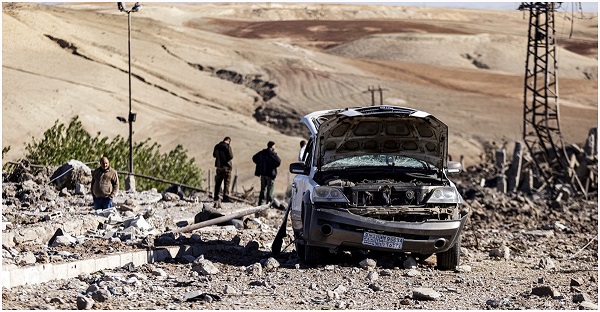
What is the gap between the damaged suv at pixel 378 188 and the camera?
47.8 ft

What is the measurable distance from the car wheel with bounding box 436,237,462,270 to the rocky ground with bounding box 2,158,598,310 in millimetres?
119

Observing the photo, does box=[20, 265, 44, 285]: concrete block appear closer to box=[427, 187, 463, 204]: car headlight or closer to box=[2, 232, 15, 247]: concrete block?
box=[2, 232, 15, 247]: concrete block

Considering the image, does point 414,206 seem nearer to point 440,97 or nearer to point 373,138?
point 373,138

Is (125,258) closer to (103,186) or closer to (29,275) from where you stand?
(29,275)

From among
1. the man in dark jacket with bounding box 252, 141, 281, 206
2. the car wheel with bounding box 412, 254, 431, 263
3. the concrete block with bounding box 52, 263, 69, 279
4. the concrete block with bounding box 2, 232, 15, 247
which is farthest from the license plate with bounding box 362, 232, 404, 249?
the man in dark jacket with bounding box 252, 141, 281, 206

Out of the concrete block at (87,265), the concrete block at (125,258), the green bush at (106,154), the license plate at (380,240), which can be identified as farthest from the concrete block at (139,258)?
the green bush at (106,154)

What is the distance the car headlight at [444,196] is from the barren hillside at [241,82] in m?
32.5

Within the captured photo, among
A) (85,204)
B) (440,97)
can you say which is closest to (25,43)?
(440,97)

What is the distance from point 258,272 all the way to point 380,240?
5.00 feet

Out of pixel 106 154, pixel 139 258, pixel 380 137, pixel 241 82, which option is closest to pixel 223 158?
A: pixel 380 137

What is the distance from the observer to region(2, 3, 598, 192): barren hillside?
6253cm

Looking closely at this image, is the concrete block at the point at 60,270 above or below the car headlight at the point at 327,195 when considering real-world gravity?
below

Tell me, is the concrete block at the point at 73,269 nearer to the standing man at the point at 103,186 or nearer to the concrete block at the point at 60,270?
the concrete block at the point at 60,270

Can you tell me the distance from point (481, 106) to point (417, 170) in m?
62.9
